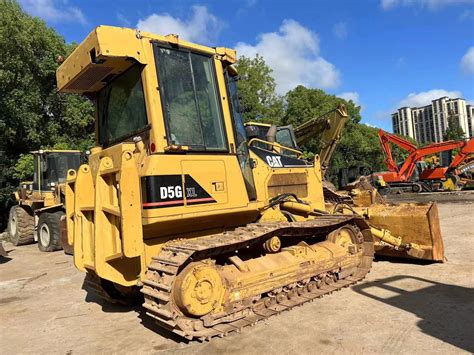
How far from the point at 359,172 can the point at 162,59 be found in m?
20.0

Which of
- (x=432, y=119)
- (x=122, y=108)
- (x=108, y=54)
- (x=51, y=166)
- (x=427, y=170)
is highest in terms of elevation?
(x=432, y=119)

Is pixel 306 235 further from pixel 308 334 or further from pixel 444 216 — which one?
pixel 444 216

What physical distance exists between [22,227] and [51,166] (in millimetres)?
2525

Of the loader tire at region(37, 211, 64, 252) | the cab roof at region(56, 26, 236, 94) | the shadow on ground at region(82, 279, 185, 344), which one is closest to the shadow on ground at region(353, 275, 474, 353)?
the shadow on ground at region(82, 279, 185, 344)

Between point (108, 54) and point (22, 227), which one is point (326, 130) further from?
point (22, 227)

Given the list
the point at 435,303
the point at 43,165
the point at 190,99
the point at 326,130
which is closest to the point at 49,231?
the point at 43,165

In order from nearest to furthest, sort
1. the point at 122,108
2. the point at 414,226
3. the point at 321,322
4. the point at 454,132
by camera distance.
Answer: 1. the point at 321,322
2. the point at 122,108
3. the point at 414,226
4. the point at 454,132

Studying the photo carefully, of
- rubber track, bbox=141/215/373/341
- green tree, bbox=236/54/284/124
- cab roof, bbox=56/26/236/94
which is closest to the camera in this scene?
rubber track, bbox=141/215/373/341

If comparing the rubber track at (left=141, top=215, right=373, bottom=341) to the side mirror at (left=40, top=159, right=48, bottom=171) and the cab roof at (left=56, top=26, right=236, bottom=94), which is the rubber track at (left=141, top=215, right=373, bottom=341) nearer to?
the cab roof at (left=56, top=26, right=236, bottom=94)

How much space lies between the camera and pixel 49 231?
1299 cm

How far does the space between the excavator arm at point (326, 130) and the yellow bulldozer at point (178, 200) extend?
590cm

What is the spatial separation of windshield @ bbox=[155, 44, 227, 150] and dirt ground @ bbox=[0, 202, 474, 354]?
2208mm

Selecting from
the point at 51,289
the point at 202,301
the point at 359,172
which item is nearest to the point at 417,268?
the point at 202,301

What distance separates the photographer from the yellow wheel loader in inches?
517
